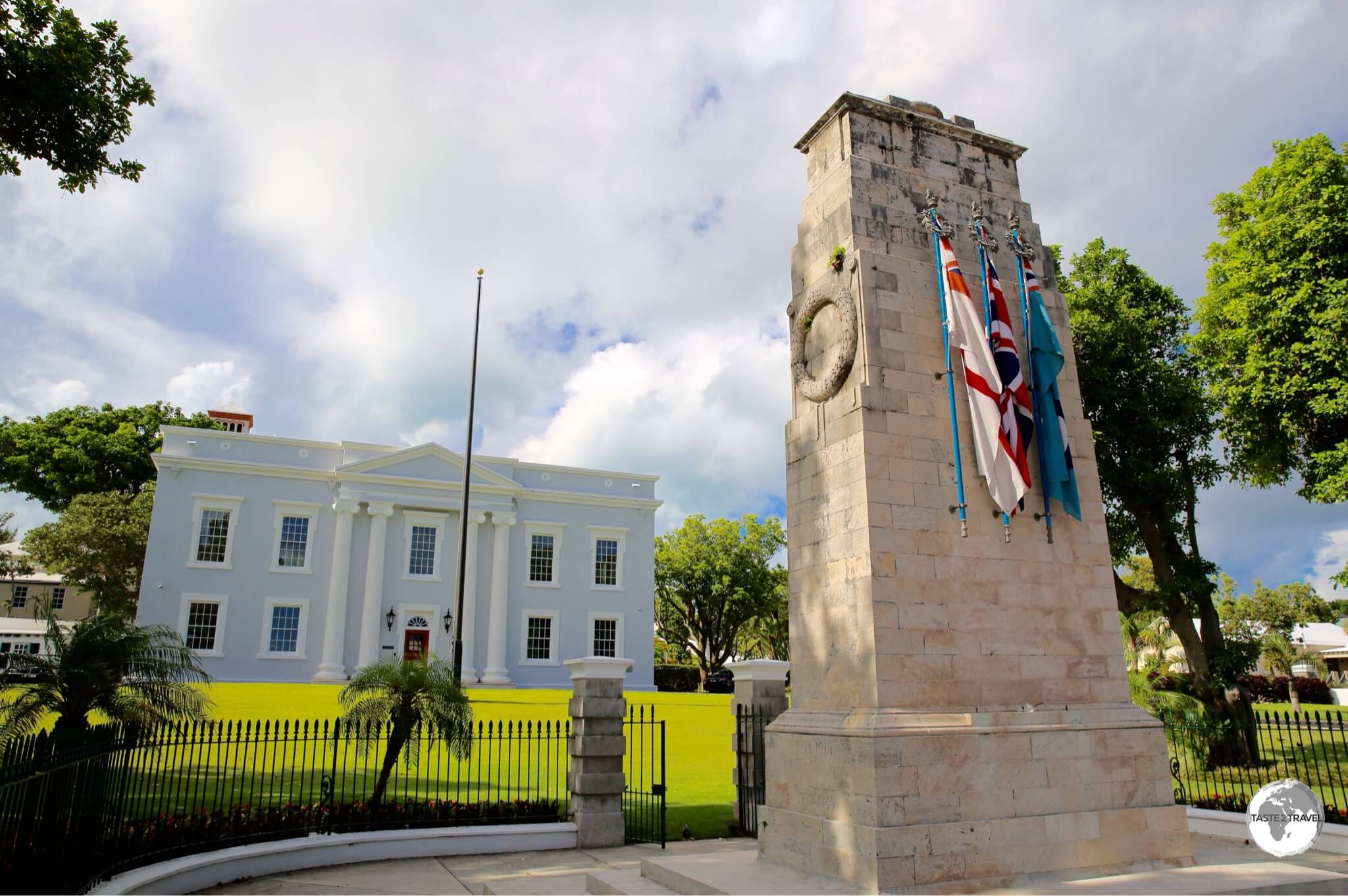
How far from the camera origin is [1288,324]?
1484 cm

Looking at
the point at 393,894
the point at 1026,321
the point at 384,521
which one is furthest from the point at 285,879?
the point at 384,521

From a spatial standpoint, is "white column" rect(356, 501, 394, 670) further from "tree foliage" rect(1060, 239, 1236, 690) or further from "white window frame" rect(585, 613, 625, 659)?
"tree foliage" rect(1060, 239, 1236, 690)

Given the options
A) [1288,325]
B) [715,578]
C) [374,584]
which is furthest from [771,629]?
[1288,325]

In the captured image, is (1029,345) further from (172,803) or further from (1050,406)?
(172,803)

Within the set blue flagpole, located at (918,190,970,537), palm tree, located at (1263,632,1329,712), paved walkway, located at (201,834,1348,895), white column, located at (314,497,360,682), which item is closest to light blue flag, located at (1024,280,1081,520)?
blue flagpole, located at (918,190,970,537)

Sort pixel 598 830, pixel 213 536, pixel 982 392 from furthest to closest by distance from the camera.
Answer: pixel 213 536
pixel 598 830
pixel 982 392

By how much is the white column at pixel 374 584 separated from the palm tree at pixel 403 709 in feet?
67.8

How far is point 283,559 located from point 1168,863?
29.3 meters

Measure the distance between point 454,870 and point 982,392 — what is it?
767cm

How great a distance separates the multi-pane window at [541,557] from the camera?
109 ft

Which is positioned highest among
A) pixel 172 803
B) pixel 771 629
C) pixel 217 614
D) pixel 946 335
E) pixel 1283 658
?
pixel 946 335

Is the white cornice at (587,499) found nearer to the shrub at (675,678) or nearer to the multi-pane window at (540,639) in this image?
the multi-pane window at (540,639)

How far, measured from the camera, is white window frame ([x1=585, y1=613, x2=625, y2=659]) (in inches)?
1323

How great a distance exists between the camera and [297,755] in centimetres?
1661
